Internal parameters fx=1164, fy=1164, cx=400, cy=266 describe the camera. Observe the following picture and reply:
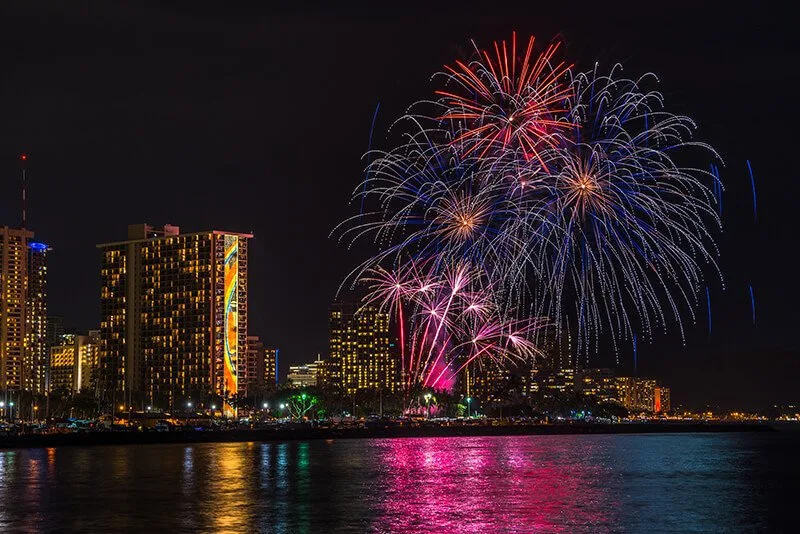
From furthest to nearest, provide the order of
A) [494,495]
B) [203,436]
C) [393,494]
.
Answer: [203,436] → [393,494] → [494,495]

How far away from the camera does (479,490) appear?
71.4 metres

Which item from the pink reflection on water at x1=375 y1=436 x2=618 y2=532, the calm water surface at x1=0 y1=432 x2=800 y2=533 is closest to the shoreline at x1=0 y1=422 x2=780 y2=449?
the calm water surface at x1=0 y1=432 x2=800 y2=533

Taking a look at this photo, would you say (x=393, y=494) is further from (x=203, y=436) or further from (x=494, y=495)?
(x=203, y=436)

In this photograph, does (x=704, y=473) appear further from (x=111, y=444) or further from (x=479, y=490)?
(x=111, y=444)

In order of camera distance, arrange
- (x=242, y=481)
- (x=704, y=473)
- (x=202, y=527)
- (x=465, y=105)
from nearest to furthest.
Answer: (x=202, y=527), (x=465, y=105), (x=242, y=481), (x=704, y=473)

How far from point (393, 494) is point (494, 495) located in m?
6.02

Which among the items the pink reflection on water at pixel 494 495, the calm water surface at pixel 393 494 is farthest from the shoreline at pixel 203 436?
the pink reflection on water at pixel 494 495

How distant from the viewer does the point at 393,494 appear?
6906 cm

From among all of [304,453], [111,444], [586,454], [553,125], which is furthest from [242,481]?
[111,444]

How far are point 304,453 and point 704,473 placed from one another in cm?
4851

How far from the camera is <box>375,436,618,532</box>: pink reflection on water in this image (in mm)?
53188

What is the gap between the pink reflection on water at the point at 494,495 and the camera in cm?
5319

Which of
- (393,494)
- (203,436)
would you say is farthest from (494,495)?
(203,436)

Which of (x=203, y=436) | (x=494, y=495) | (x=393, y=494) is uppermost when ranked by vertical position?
(x=203, y=436)
